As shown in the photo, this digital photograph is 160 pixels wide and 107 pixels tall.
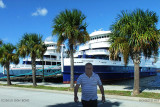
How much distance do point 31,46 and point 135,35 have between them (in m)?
11.6

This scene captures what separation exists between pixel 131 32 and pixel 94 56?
1687 centimetres

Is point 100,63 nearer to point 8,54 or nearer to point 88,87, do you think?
point 8,54

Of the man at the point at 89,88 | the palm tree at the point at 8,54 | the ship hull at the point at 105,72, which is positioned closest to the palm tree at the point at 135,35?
the man at the point at 89,88

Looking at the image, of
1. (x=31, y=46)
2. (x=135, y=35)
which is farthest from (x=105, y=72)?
(x=135, y=35)

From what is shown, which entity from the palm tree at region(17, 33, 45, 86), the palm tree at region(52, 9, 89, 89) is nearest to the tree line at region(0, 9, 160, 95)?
the palm tree at region(52, 9, 89, 89)

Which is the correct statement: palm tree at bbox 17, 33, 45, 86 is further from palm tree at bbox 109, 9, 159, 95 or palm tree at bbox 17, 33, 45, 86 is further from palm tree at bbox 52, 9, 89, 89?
palm tree at bbox 109, 9, 159, 95

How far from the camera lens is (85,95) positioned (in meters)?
4.57

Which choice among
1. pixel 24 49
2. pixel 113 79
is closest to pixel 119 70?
pixel 113 79

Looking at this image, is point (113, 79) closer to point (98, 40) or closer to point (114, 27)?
point (98, 40)

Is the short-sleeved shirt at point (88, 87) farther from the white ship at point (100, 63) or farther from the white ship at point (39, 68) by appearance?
the white ship at point (39, 68)

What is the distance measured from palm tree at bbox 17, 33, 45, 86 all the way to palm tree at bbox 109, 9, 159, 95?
9.33 m

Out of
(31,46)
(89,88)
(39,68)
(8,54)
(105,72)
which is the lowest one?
(105,72)

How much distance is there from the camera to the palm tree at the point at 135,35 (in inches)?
440

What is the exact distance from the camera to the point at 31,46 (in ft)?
62.2
